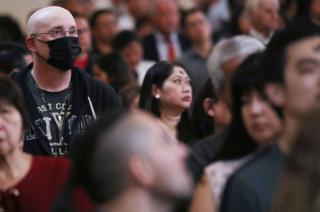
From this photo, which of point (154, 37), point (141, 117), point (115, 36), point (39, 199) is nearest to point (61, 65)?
point (39, 199)

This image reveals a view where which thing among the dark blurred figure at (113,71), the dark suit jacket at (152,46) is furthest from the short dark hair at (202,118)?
the dark suit jacket at (152,46)

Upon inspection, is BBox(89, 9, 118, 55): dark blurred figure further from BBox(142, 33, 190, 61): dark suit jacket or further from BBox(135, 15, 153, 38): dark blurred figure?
BBox(135, 15, 153, 38): dark blurred figure

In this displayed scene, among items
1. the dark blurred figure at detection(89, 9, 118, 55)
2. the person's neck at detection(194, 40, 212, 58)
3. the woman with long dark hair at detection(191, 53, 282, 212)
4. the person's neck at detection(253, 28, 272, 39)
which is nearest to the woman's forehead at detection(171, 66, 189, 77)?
the woman with long dark hair at detection(191, 53, 282, 212)

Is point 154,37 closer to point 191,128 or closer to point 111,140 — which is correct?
point 191,128

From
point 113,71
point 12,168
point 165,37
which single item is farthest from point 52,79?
point 165,37

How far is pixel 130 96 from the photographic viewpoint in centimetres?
940

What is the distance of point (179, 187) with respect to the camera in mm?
5004

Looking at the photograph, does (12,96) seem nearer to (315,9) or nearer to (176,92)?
(176,92)

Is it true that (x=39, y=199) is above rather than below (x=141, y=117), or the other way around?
below

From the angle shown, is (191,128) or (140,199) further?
(191,128)

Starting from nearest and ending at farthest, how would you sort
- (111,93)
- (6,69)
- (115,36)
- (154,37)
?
(111,93) < (6,69) < (115,36) < (154,37)

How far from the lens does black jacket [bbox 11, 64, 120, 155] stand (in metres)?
8.02

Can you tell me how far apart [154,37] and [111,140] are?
9445 mm

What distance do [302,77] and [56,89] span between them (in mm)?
2808
